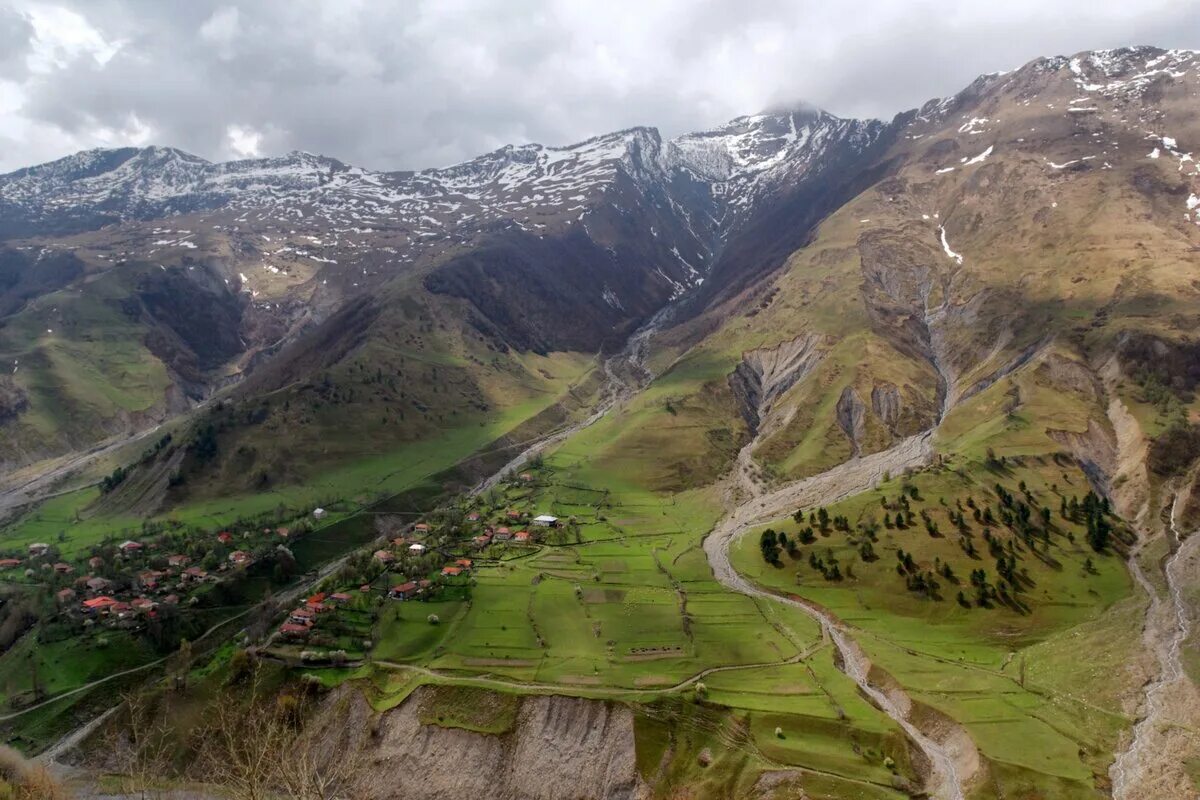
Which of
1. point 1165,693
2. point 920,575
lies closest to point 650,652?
point 920,575

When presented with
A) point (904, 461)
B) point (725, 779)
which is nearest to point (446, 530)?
point (725, 779)

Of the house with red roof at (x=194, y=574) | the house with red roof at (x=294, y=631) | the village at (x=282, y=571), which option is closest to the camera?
the house with red roof at (x=294, y=631)

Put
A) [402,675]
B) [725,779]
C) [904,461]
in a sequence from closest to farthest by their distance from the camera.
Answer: [725,779], [402,675], [904,461]

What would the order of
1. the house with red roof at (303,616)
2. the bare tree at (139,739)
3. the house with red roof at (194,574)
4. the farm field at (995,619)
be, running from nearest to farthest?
the farm field at (995,619) < the bare tree at (139,739) < the house with red roof at (303,616) < the house with red roof at (194,574)

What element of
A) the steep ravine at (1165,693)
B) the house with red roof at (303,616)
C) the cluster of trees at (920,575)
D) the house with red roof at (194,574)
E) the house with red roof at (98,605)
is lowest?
the steep ravine at (1165,693)

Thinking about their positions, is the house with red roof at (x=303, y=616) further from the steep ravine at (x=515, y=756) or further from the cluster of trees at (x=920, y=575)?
the cluster of trees at (x=920, y=575)

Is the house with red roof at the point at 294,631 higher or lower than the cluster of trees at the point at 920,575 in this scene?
higher

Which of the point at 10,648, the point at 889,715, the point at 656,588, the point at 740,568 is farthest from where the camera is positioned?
the point at 740,568

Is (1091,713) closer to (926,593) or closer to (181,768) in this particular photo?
(926,593)

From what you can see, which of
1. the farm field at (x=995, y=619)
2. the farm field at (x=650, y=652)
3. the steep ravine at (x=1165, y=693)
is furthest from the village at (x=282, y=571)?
the steep ravine at (x=1165, y=693)

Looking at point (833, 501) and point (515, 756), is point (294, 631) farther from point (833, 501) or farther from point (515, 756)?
point (833, 501)

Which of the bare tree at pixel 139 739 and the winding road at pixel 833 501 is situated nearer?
the winding road at pixel 833 501
